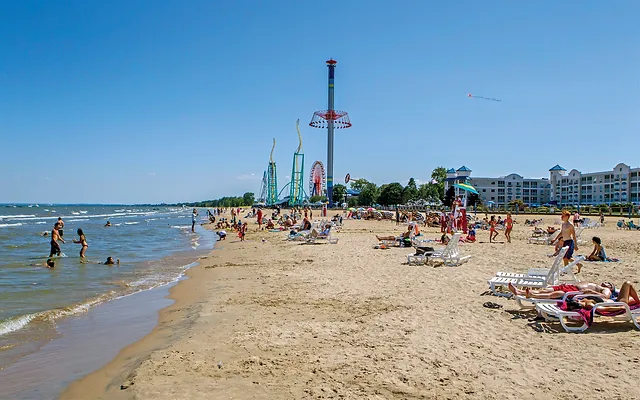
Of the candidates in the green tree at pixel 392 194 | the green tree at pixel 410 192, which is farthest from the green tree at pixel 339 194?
the green tree at pixel 392 194

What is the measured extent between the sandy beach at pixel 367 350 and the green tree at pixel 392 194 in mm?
79166

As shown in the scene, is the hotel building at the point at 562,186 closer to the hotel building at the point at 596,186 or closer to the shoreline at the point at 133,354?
the hotel building at the point at 596,186

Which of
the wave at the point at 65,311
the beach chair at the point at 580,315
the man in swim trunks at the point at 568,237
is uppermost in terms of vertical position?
the man in swim trunks at the point at 568,237

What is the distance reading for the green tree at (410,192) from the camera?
87312mm

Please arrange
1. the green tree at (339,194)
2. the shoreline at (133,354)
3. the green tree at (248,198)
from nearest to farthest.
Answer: the shoreline at (133,354) → the green tree at (339,194) → the green tree at (248,198)

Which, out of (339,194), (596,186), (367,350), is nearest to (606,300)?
(367,350)

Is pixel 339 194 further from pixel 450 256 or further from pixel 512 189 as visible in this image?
pixel 450 256

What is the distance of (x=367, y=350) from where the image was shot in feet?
16.5

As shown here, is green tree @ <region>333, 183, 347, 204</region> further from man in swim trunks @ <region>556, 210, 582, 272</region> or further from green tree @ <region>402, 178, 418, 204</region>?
man in swim trunks @ <region>556, 210, 582, 272</region>

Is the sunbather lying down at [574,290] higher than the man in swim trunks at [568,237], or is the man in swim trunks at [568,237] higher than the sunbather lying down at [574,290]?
the man in swim trunks at [568,237]

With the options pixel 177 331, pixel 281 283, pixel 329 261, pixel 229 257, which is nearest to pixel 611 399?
pixel 177 331

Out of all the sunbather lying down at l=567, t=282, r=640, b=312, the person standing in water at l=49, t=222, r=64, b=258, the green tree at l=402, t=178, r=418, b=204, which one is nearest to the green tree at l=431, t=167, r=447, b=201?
the green tree at l=402, t=178, r=418, b=204

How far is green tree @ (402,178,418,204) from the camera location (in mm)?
87312

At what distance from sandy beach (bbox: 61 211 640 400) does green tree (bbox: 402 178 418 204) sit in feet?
259
